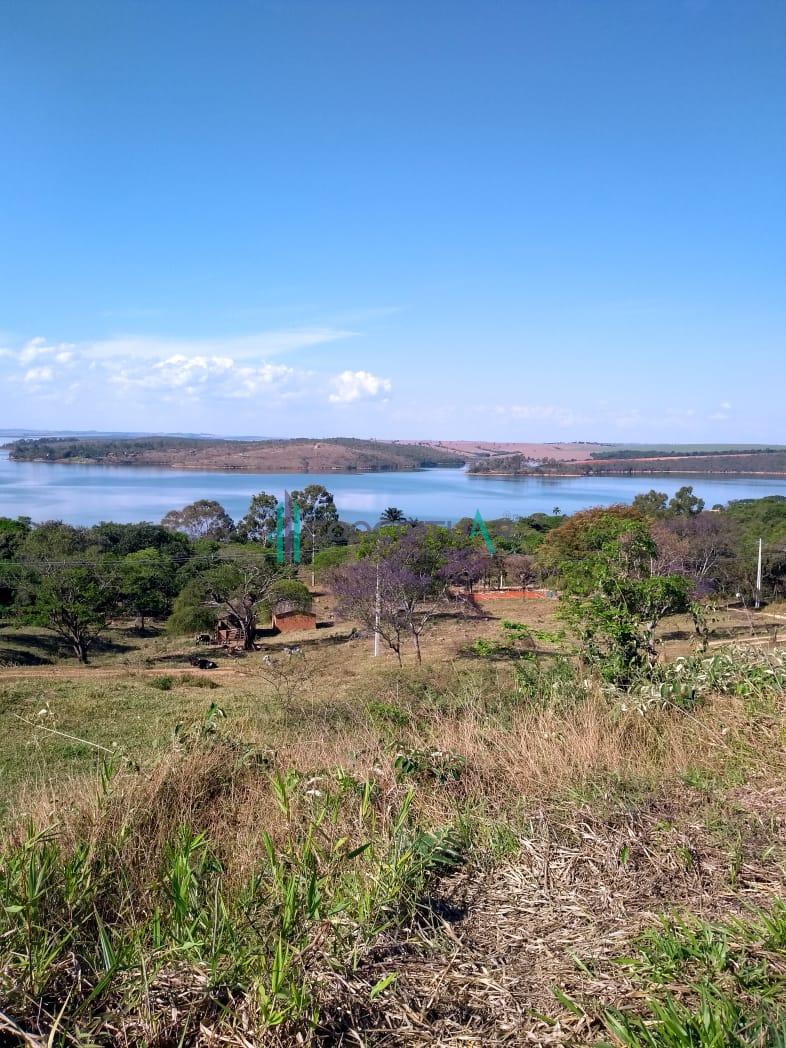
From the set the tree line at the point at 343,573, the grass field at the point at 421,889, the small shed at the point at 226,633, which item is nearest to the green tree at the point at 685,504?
the tree line at the point at 343,573

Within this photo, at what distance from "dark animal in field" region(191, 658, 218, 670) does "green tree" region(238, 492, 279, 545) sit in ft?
80.9

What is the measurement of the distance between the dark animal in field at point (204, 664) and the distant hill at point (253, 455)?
6083 centimetres

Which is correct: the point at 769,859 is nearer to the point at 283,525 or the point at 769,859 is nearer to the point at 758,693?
the point at 758,693

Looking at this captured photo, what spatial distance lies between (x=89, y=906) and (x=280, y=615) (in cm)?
2483

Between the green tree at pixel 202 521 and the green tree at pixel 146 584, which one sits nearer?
the green tree at pixel 146 584

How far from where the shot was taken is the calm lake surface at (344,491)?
58062 millimetres

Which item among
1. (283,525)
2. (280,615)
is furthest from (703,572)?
(283,525)

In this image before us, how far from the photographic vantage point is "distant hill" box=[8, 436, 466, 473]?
85250 mm

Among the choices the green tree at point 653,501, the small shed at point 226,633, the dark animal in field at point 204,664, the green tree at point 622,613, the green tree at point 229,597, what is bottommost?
the small shed at point 226,633

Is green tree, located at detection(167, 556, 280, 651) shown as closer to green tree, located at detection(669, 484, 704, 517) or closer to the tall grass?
the tall grass

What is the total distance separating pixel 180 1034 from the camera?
60.4 inches

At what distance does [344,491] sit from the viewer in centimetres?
7900

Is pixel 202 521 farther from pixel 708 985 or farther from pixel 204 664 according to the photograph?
pixel 708 985

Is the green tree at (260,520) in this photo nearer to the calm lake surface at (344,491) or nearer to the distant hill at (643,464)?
the calm lake surface at (344,491)
